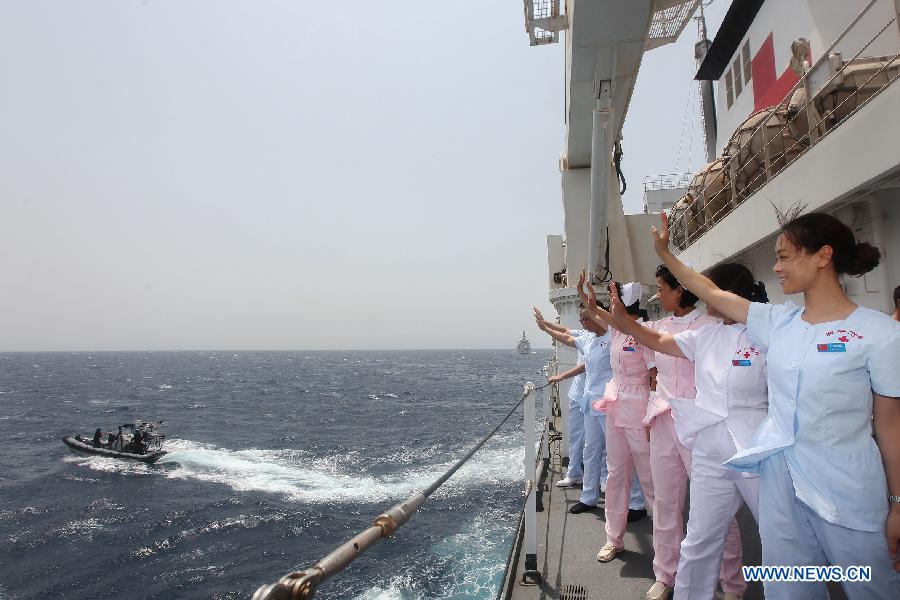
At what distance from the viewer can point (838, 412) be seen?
1402 mm

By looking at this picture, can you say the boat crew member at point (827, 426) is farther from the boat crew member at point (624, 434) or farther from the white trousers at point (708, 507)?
the boat crew member at point (624, 434)

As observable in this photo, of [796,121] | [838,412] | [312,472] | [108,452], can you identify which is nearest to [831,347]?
[838,412]

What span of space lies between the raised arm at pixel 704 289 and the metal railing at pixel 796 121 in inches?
75.3

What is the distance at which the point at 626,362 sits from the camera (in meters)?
3.21

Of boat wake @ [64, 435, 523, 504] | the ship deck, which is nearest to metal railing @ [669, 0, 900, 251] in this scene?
the ship deck

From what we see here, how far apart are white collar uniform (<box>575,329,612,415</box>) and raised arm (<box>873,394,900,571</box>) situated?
255cm

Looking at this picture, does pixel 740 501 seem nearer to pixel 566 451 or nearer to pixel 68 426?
pixel 566 451

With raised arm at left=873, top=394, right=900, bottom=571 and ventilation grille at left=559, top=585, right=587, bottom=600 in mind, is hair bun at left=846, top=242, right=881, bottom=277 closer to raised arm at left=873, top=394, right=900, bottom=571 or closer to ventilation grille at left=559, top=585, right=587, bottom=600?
raised arm at left=873, top=394, right=900, bottom=571

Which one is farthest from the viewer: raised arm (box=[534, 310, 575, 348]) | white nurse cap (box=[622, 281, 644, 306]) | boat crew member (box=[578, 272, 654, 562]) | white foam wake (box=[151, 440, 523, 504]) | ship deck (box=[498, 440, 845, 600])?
white foam wake (box=[151, 440, 523, 504])

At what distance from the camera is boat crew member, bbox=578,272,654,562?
3.09m

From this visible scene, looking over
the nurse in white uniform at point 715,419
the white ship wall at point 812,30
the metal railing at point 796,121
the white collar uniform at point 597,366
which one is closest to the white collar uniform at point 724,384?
the nurse in white uniform at point 715,419

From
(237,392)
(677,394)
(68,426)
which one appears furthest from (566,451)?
(237,392)

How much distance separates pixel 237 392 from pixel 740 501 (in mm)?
58259

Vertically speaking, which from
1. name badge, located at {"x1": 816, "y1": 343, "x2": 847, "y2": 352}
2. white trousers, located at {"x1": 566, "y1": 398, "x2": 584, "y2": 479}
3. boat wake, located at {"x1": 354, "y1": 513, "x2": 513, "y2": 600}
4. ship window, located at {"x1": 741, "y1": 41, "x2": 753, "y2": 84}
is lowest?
boat wake, located at {"x1": 354, "y1": 513, "x2": 513, "y2": 600}
